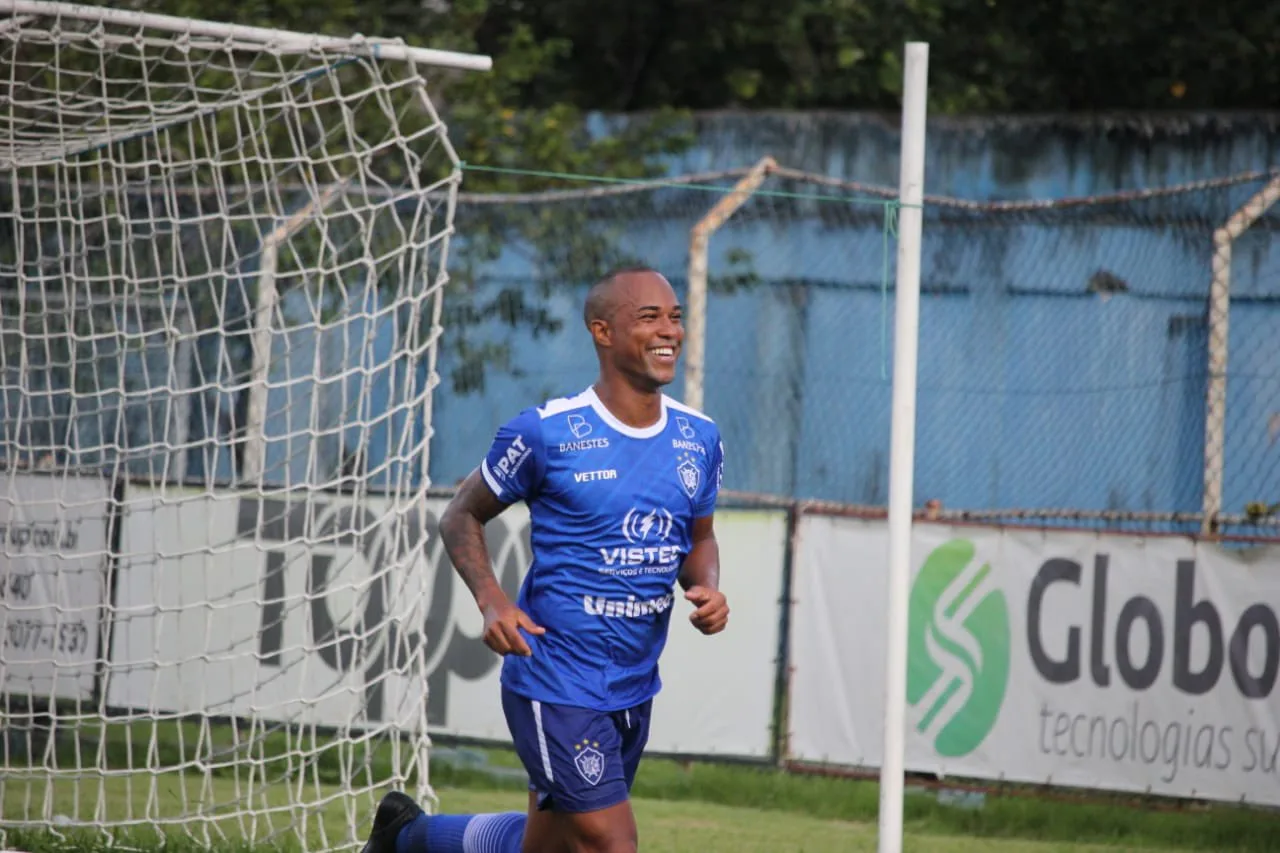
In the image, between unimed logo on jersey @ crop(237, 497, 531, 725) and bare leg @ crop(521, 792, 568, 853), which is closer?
bare leg @ crop(521, 792, 568, 853)

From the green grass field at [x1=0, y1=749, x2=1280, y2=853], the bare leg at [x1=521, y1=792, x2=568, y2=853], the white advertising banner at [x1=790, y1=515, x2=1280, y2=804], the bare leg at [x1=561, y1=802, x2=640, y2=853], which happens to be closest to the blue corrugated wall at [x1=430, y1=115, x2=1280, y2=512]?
the white advertising banner at [x1=790, y1=515, x2=1280, y2=804]

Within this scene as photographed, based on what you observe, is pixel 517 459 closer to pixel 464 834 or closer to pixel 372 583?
pixel 464 834

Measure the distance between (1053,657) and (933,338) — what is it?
314 centimetres

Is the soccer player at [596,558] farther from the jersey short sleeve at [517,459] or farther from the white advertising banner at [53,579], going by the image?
the white advertising banner at [53,579]

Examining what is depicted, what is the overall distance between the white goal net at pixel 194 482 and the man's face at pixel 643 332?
179 cm

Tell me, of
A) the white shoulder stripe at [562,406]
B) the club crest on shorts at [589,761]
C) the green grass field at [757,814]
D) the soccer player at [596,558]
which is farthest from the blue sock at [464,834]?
the green grass field at [757,814]

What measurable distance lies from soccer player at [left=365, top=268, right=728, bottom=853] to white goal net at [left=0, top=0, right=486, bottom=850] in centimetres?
168

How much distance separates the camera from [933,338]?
10883mm

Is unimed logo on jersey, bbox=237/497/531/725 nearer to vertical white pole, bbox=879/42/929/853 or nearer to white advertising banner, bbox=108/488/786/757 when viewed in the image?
white advertising banner, bbox=108/488/786/757

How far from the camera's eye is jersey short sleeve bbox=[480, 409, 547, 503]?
5.09 metres

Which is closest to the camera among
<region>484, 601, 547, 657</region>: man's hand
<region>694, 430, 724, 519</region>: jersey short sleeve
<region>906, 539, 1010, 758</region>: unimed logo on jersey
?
<region>484, 601, 547, 657</region>: man's hand

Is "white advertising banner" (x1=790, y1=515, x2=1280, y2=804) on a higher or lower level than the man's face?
lower

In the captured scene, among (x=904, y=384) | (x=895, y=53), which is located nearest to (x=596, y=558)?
(x=904, y=384)

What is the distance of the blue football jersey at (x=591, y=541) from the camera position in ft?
16.6
